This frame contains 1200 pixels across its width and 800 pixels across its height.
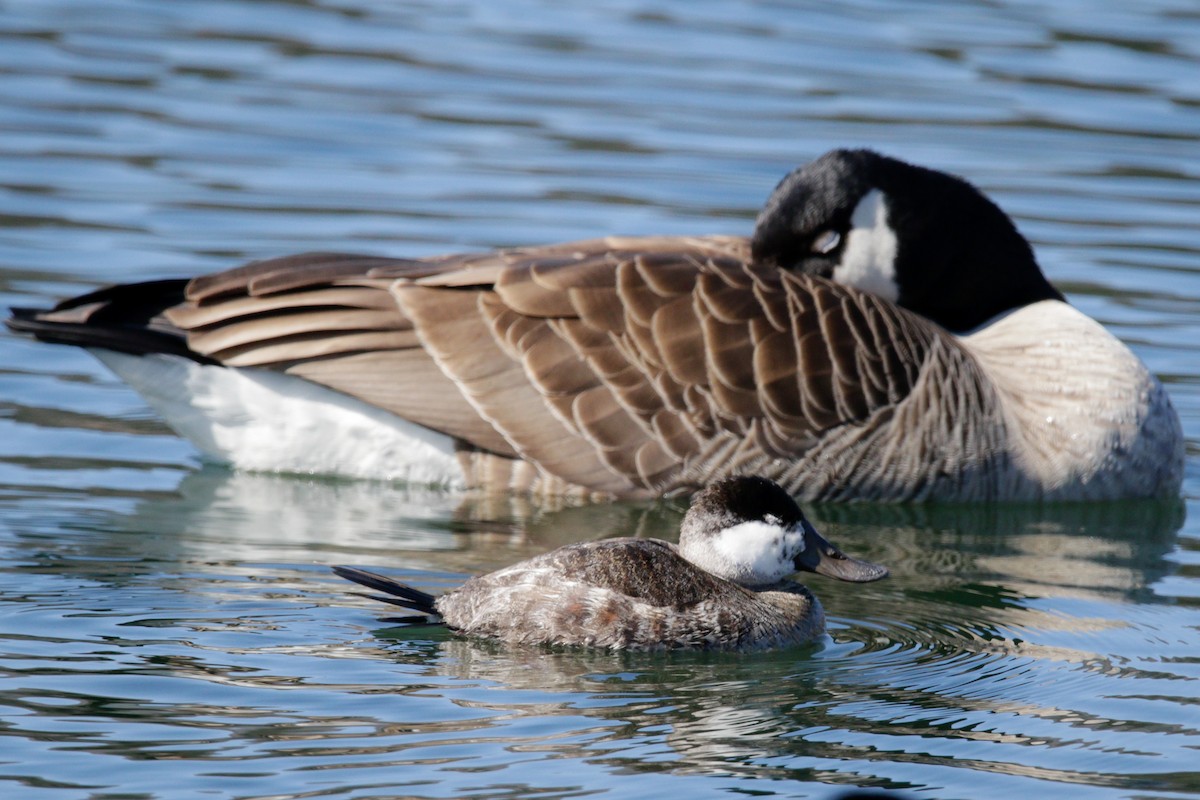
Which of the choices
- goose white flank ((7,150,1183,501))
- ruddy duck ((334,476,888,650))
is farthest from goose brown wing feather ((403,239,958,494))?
ruddy duck ((334,476,888,650))

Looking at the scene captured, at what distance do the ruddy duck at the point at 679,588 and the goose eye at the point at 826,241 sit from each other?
10.3ft

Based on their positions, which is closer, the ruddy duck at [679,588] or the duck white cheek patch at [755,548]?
the ruddy duck at [679,588]

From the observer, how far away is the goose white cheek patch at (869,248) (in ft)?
35.8

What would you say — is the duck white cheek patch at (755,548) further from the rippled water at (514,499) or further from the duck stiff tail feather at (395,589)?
the duck stiff tail feather at (395,589)

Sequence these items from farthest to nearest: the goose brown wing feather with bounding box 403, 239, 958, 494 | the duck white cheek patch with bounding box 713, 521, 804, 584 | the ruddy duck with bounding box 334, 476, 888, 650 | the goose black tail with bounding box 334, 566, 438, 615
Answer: the goose brown wing feather with bounding box 403, 239, 958, 494 < the duck white cheek patch with bounding box 713, 521, 804, 584 < the goose black tail with bounding box 334, 566, 438, 615 < the ruddy duck with bounding box 334, 476, 888, 650

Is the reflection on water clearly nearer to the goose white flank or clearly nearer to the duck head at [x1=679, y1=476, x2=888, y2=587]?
the duck head at [x1=679, y1=476, x2=888, y2=587]

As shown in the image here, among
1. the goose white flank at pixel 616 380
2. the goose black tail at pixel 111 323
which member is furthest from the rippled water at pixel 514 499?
the goose black tail at pixel 111 323

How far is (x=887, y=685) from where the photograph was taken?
7473mm

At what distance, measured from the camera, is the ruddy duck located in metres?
7.62

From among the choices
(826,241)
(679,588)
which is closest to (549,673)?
(679,588)

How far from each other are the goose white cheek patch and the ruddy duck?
126 inches

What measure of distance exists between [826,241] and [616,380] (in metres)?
1.47

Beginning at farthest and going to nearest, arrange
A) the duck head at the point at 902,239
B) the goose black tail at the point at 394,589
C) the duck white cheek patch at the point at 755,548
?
1. the duck head at the point at 902,239
2. the duck white cheek patch at the point at 755,548
3. the goose black tail at the point at 394,589

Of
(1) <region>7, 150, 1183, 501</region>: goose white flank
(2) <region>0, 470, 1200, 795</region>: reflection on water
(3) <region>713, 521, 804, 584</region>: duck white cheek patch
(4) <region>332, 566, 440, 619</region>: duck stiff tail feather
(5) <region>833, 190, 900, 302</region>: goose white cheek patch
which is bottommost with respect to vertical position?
(2) <region>0, 470, 1200, 795</region>: reflection on water
